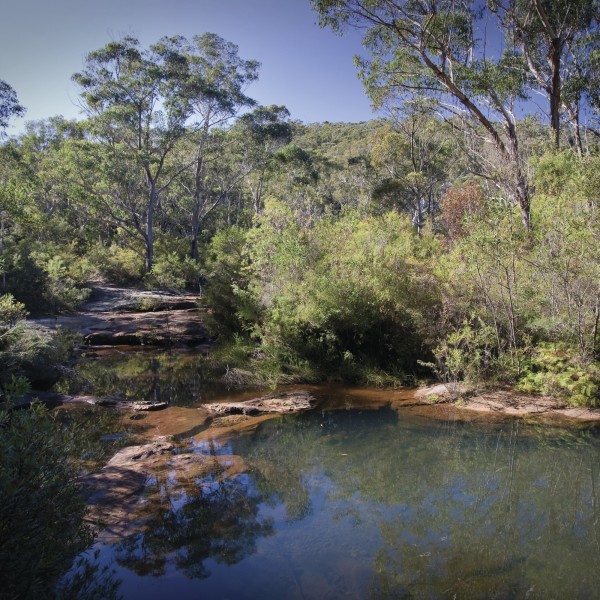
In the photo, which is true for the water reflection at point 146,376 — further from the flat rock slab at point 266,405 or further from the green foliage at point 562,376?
the green foliage at point 562,376

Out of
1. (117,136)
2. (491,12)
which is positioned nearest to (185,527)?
(491,12)

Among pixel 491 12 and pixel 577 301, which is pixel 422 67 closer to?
pixel 491 12

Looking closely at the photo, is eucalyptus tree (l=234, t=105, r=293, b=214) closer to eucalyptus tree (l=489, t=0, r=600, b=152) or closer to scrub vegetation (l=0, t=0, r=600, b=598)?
scrub vegetation (l=0, t=0, r=600, b=598)

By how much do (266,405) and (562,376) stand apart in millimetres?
5577

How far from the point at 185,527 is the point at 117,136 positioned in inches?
971

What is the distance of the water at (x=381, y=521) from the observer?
412cm

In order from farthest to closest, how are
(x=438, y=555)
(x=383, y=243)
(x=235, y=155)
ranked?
1. (x=235, y=155)
2. (x=383, y=243)
3. (x=438, y=555)

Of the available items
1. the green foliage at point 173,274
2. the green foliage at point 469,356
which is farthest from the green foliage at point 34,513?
the green foliage at point 173,274

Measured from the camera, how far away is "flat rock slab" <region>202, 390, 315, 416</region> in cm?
908

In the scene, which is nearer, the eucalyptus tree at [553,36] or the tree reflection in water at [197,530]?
the tree reflection in water at [197,530]

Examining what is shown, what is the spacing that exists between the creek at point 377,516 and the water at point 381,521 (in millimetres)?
17

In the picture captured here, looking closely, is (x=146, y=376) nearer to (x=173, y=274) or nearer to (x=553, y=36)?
(x=173, y=274)

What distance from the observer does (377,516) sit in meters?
5.30

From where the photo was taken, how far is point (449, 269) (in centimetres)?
1059
